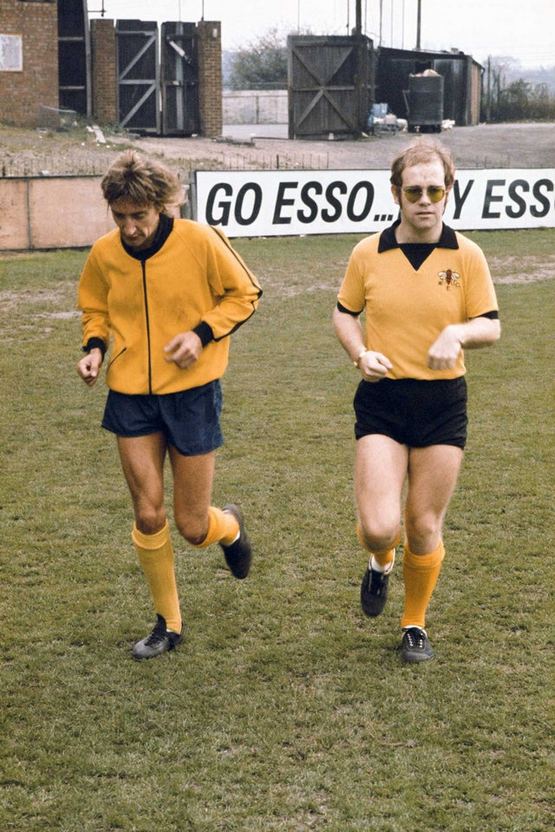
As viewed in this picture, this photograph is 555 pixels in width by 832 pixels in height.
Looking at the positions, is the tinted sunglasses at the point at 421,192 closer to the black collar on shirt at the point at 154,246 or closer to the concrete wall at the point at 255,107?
the black collar on shirt at the point at 154,246

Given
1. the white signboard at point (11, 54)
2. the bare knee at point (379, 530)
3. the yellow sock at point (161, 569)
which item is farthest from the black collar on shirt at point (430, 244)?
the white signboard at point (11, 54)

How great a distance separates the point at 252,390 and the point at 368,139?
29.2 m

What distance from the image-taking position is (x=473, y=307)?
4.83 metres

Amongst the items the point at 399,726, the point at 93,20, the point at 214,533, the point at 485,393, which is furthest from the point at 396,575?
the point at 93,20

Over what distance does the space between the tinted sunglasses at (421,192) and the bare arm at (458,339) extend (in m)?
0.49

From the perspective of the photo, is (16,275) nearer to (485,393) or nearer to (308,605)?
(485,393)

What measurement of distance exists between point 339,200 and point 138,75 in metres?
18.1

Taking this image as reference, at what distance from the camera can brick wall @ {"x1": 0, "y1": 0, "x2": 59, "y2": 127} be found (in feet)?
111

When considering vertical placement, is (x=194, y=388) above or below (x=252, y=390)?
above

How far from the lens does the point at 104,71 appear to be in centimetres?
3634

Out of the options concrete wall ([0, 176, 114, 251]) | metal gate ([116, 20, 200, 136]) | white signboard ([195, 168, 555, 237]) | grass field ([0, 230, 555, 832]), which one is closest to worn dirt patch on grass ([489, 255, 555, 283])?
white signboard ([195, 168, 555, 237])

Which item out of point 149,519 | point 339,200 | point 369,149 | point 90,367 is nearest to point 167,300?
point 90,367

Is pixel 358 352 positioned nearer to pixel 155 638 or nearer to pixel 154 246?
pixel 154 246

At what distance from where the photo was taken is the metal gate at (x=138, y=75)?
36.6 metres
